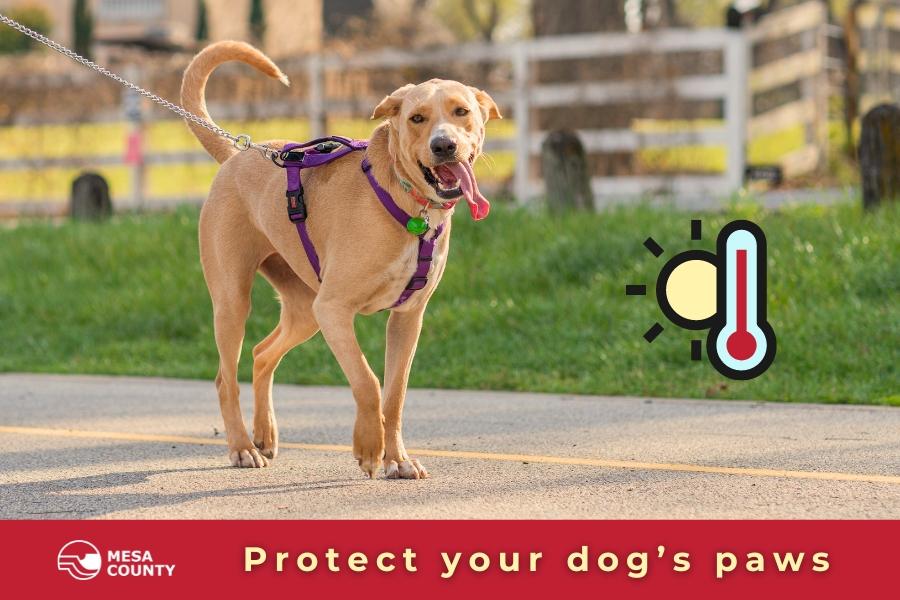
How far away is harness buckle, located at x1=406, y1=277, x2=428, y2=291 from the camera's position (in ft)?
19.8

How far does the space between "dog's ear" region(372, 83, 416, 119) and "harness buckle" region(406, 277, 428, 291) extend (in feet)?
2.24

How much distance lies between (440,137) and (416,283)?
0.73 meters

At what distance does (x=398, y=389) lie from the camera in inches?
244

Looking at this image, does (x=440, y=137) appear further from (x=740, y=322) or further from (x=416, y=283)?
(x=740, y=322)

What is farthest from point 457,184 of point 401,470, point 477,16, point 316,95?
point 477,16

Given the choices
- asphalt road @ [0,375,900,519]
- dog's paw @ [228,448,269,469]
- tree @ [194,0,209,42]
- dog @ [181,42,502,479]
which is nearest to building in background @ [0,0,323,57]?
tree @ [194,0,209,42]

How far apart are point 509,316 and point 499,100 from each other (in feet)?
25.5

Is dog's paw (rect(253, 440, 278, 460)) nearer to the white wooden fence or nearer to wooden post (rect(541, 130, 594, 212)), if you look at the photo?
wooden post (rect(541, 130, 594, 212))

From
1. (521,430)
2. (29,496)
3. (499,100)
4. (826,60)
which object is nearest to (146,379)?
(521,430)

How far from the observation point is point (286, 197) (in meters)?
6.42

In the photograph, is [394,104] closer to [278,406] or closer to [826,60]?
[278,406]

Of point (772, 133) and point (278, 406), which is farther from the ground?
point (772, 133)

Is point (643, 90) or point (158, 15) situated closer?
point (643, 90)

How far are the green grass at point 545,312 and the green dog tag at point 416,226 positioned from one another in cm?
346
